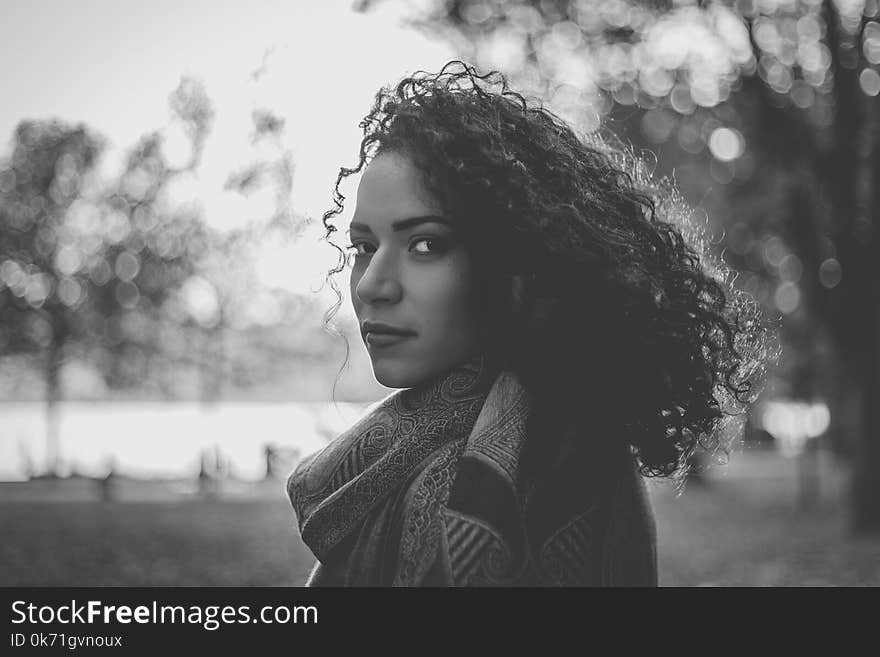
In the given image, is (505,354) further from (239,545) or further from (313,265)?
(239,545)

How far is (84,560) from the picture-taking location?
9.41m

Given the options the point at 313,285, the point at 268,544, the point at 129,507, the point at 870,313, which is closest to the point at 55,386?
the point at 129,507

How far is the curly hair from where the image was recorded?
1.77 meters

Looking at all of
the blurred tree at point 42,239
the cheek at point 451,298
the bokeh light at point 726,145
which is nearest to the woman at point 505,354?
the cheek at point 451,298

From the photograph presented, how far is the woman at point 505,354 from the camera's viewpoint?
1.64m

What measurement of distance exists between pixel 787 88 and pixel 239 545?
10.3 metres

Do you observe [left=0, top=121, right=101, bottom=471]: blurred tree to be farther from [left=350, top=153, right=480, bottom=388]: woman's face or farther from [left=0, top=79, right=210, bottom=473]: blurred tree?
[left=350, top=153, right=480, bottom=388]: woman's face

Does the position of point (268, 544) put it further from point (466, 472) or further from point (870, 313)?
point (466, 472)

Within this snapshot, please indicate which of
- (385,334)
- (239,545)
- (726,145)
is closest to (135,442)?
(239,545)

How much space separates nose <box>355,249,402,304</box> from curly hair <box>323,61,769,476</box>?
0.17 meters

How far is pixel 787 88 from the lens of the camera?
13039 mm

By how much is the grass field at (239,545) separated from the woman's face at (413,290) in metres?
6.37

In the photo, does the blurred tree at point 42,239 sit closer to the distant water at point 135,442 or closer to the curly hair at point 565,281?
the distant water at point 135,442

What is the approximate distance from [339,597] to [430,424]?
42cm
